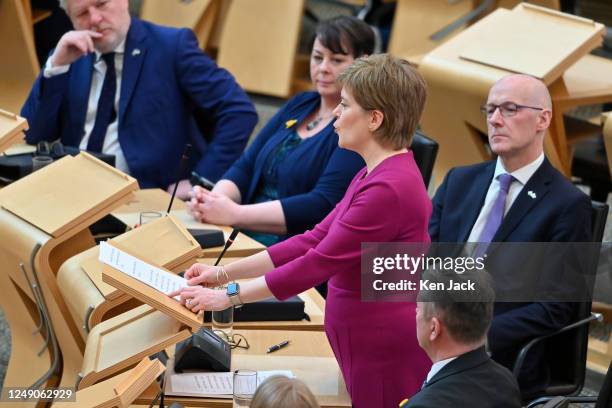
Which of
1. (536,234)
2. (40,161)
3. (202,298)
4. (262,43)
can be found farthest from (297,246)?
(262,43)

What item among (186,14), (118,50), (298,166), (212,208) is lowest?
(186,14)

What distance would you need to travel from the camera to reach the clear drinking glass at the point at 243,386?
2059mm

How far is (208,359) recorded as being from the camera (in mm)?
2301

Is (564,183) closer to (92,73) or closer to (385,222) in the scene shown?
(385,222)

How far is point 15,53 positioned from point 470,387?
4.53m

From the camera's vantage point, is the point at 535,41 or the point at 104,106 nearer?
the point at 104,106

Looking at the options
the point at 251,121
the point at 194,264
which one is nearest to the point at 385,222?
the point at 194,264

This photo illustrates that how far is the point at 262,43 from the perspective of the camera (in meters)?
6.55

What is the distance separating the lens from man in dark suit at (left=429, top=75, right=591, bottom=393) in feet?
9.41

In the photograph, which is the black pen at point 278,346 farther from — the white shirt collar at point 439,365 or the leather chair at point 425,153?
the leather chair at point 425,153

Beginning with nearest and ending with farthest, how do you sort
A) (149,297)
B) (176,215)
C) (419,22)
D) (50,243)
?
1. (149,297)
2. (50,243)
3. (176,215)
4. (419,22)

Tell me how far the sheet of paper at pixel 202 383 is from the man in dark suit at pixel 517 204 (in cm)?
95

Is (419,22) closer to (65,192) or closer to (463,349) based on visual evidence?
(65,192)

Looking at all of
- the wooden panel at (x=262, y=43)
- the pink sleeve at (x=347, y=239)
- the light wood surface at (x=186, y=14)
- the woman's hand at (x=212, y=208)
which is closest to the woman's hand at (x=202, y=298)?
the pink sleeve at (x=347, y=239)
